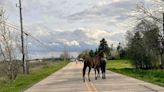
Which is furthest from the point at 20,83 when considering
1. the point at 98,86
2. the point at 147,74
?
the point at 147,74

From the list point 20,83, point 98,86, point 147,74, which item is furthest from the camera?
point 147,74

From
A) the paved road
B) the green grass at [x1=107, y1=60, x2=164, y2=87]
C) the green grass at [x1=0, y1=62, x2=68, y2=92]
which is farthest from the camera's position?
the green grass at [x1=107, y1=60, x2=164, y2=87]

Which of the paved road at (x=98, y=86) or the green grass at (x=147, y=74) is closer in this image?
the paved road at (x=98, y=86)

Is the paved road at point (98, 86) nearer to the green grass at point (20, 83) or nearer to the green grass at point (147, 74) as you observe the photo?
the green grass at point (20, 83)

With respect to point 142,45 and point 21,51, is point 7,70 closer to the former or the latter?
point 21,51

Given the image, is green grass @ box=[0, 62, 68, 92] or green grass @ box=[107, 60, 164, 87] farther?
green grass @ box=[107, 60, 164, 87]

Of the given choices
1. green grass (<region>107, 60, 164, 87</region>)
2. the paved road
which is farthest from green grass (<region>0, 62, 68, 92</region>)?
green grass (<region>107, 60, 164, 87</region>)

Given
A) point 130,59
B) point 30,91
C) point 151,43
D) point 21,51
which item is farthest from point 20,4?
point 130,59

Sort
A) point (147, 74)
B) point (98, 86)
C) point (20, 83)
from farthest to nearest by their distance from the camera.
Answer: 1. point (147, 74)
2. point (20, 83)
3. point (98, 86)

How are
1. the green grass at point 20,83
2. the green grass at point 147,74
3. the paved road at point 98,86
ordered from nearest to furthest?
the paved road at point 98,86
the green grass at point 20,83
the green grass at point 147,74

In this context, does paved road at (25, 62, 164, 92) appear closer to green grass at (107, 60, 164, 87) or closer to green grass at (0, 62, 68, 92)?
green grass at (0, 62, 68, 92)

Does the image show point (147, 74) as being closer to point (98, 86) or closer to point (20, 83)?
point (20, 83)

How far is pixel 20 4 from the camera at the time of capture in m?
52.0

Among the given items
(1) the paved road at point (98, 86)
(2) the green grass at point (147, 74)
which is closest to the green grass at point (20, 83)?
(1) the paved road at point (98, 86)
